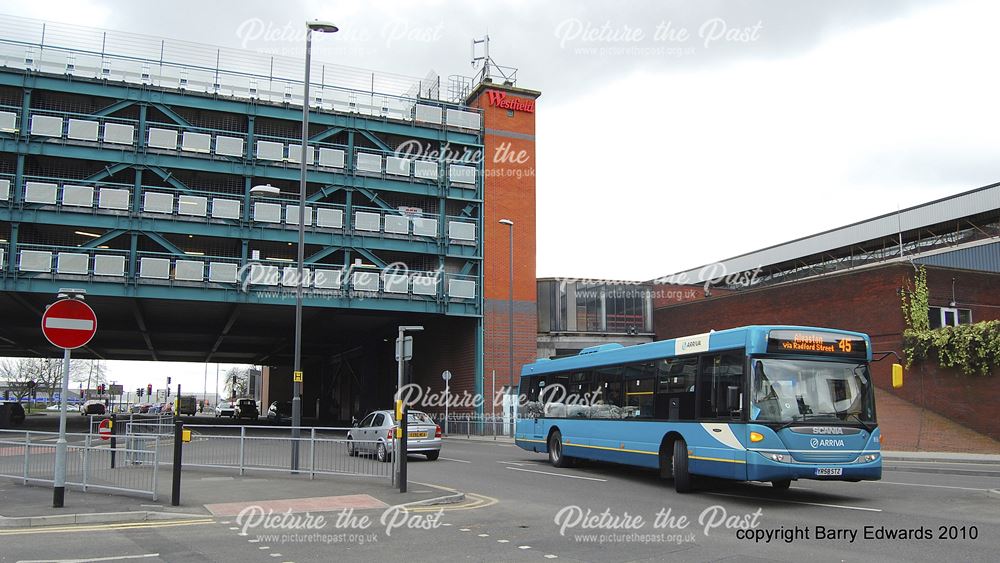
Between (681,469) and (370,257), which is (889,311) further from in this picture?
(370,257)

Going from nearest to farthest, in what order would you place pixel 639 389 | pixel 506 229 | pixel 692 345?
pixel 692 345 < pixel 639 389 < pixel 506 229

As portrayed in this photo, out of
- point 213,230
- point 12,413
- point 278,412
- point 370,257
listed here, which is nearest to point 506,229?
point 370,257

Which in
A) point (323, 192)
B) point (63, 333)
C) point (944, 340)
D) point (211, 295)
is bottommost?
point (63, 333)

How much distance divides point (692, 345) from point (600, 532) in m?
5.51

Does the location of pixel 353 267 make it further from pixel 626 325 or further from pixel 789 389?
pixel 789 389

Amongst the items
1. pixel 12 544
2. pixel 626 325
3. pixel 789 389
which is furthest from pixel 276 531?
pixel 626 325

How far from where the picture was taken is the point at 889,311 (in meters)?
29.8

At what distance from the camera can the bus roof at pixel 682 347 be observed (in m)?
13.4

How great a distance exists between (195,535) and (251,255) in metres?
32.8

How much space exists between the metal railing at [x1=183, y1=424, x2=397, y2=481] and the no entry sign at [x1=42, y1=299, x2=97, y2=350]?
5.30 meters

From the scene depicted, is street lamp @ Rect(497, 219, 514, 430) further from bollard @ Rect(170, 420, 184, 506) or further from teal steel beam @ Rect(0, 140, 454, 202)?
bollard @ Rect(170, 420, 184, 506)

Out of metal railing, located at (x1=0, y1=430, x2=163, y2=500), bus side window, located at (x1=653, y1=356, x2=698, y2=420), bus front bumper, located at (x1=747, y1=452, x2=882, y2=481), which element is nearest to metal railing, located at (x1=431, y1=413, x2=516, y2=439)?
bus side window, located at (x1=653, y1=356, x2=698, y2=420)

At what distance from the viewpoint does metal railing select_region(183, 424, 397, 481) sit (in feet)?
53.1

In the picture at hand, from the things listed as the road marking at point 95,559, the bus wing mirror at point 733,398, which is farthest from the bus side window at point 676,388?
the road marking at point 95,559
